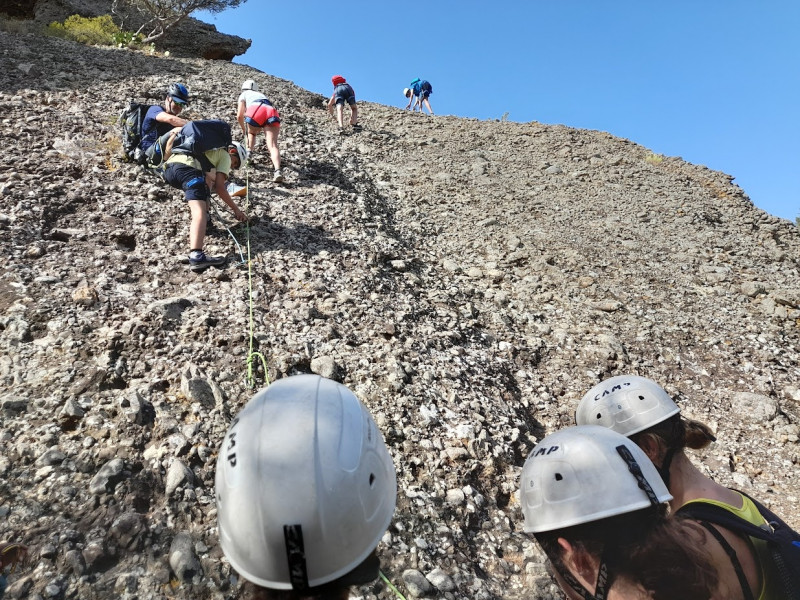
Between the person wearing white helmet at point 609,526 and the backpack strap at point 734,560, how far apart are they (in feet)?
0.30

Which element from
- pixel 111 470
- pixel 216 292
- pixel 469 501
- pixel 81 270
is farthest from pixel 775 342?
pixel 81 270

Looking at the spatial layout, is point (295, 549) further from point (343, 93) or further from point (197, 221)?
point (343, 93)

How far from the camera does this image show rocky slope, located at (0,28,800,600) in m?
2.40

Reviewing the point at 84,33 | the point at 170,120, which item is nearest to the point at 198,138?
the point at 170,120

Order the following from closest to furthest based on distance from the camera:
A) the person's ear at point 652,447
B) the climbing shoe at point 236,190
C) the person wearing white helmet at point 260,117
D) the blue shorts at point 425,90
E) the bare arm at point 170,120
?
the person's ear at point 652,447 → the bare arm at point 170,120 → the climbing shoe at point 236,190 → the person wearing white helmet at point 260,117 → the blue shorts at point 425,90

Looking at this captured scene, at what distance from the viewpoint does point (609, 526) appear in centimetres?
216

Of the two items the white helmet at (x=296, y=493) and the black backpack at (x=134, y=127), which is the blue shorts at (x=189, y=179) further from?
the white helmet at (x=296, y=493)

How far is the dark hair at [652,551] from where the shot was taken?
2.00 m

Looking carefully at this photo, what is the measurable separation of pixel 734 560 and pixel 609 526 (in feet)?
1.92

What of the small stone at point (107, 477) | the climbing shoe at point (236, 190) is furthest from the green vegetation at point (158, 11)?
the small stone at point (107, 477)

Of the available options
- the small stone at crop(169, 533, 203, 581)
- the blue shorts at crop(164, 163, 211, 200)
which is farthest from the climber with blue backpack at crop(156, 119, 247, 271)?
the small stone at crop(169, 533, 203, 581)

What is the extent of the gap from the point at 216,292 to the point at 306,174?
364 cm

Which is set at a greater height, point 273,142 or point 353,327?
point 273,142

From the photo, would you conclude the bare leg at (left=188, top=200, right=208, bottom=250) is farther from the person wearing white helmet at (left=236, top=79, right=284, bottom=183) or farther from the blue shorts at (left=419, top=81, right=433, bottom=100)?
the blue shorts at (left=419, top=81, right=433, bottom=100)
